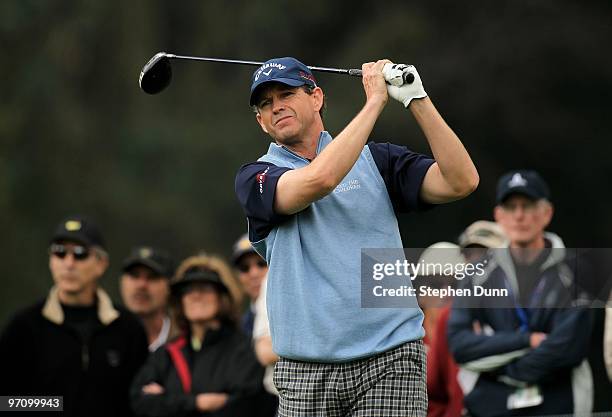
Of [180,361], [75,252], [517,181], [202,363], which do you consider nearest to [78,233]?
[75,252]

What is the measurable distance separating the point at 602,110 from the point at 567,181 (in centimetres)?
62

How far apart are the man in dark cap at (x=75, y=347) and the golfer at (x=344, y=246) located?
298 cm

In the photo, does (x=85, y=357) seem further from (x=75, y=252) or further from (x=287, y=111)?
(x=287, y=111)

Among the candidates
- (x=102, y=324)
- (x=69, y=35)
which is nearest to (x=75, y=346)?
(x=102, y=324)

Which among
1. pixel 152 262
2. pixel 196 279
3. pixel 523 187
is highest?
pixel 523 187

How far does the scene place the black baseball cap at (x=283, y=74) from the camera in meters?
4.82

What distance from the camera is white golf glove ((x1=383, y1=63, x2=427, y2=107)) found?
15.3ft

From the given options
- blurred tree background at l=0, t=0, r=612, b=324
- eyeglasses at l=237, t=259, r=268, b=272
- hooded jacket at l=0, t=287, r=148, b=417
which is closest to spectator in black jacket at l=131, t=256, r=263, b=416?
hooded jacket at l=0, t=287, r=148, b=417

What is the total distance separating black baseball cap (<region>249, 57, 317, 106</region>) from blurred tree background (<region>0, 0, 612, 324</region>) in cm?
480

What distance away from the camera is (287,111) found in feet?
15.9

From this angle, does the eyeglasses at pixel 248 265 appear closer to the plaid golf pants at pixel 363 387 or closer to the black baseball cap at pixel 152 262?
the black baseball cap at pixel 152 262

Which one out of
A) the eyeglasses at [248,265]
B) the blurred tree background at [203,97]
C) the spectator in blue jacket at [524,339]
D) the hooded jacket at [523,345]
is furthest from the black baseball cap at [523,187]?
the blurred tree background at [203,97]

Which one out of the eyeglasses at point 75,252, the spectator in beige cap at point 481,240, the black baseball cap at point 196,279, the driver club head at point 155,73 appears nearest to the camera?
the driver club head at point 155,73

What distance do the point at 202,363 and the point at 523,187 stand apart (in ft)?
7.10
